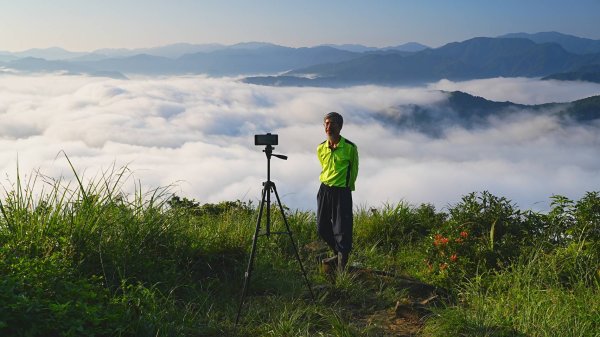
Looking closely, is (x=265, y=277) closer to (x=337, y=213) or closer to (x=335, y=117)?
(x=337, y=213)

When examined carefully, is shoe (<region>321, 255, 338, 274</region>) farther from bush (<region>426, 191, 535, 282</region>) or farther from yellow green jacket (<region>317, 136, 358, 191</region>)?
bush (<region>426, 191, 535, 282</region>)

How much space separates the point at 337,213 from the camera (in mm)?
6805

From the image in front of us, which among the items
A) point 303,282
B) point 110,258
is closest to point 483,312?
point 303,282

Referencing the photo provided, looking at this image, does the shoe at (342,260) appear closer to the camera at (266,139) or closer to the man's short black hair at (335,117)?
the man's short black hair at (335,117)

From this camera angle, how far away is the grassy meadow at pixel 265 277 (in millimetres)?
4445

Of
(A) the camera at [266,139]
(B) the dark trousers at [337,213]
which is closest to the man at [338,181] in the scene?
(B) the dark trousers at [337,213]

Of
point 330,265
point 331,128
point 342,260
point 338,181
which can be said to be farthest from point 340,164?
point 330,265

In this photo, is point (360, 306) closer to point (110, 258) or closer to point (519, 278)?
point (519, 278)

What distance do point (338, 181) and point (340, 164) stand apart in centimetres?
23

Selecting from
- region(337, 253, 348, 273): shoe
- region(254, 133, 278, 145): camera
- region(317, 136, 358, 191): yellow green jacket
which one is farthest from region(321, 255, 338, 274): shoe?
region(254, 133, 278, 145): camera

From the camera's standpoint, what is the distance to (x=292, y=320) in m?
4.95

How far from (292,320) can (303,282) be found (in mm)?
1586

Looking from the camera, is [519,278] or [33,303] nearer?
[33,303]

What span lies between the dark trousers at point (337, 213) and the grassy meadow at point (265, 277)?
1.45ft
